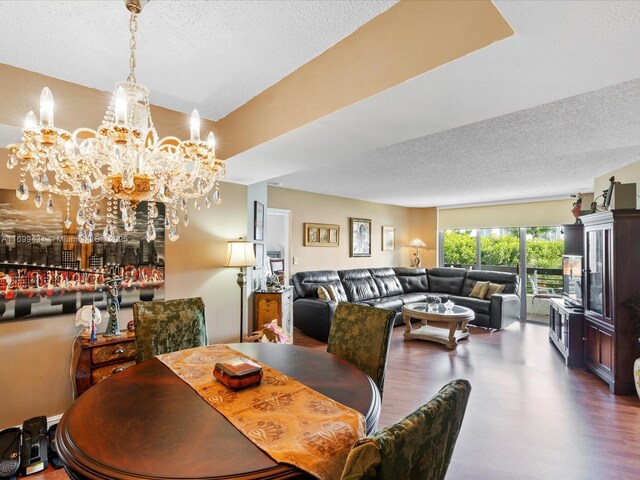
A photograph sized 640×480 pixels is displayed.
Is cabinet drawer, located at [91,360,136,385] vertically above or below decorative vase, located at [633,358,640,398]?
above

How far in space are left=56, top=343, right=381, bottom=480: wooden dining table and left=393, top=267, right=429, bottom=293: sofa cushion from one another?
18.3 feet

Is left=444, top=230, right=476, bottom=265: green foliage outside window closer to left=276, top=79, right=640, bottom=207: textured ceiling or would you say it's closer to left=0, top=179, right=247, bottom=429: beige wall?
left=276, top=79, right=640, bottom=207: textured ceiling

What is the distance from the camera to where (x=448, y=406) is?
79cm

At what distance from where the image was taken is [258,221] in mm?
3998

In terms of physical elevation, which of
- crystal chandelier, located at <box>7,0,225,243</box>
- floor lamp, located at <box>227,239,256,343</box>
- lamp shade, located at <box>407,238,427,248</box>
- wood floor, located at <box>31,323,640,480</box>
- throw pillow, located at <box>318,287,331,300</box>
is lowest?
wood floor, located at <box>31,323,640,480</box>

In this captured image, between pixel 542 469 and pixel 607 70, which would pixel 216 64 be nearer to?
pixel 607 70

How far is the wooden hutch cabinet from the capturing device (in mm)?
3112

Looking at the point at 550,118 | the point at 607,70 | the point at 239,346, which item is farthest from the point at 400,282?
the point at 607,70

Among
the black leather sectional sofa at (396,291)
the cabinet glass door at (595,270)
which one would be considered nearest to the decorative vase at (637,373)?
the cabinet glass door at (595,270)

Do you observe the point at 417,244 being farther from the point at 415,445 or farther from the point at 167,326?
the point at 415,445

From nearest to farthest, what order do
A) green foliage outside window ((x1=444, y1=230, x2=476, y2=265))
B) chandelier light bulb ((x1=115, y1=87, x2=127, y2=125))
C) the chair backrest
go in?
chandelier light bulb ((x1=115, y1=87, x2=127, y2=125)) → the chair backrest → green foliage outside window ((x1=444, y1=230, x2=476, y2=265))

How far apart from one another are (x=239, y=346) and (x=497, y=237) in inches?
258

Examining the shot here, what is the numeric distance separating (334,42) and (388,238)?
6.18 m

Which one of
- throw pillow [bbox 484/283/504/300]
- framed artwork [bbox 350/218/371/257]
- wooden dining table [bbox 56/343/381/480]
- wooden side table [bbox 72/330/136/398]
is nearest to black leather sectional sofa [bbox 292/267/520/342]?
throw pillow [bbox 484/283/504/300]
